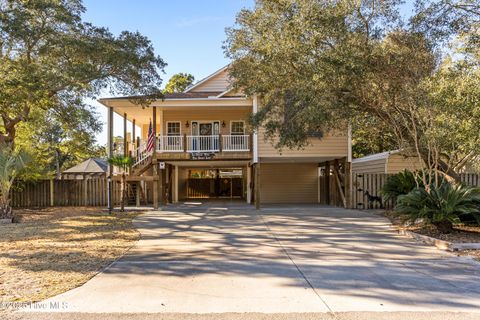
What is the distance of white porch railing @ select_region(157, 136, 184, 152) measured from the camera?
1920 cm

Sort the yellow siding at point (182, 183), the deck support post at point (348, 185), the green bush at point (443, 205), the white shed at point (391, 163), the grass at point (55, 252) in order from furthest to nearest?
the yellow siding at point (182, 183)
the white shed at point (391, 163)
the deck support post at point (348, 185)
the green bush at point (443, 205)
the grass at point (55, 252)

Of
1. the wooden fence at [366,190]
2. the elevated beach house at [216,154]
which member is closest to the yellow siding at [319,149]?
the elevated beach house at [216,154]

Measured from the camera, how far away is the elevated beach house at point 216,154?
18.6 metres

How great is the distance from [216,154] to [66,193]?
322 inches

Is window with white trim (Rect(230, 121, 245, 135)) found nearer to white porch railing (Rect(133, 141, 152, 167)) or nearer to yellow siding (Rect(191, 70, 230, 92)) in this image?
yellow siding (Rect(191, 70, 230, 92))

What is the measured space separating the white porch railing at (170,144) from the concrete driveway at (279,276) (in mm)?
8532

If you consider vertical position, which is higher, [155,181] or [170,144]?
[170,144]

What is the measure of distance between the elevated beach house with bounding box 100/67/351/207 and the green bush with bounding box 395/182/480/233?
5.28 meters

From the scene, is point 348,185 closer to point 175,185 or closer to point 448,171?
point 448,171

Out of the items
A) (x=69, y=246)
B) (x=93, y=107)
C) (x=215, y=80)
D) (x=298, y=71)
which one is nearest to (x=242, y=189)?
(x=215, y=80)

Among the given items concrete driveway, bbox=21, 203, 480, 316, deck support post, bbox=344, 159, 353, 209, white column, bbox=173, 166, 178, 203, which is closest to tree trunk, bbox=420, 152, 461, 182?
concrete driveway, bbox=21, 203, 480, 316

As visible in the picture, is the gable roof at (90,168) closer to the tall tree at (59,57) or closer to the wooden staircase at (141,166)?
the wooden staircase at (141,166)

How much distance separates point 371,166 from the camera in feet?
69.9

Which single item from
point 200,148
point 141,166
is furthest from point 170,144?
point 141,166
